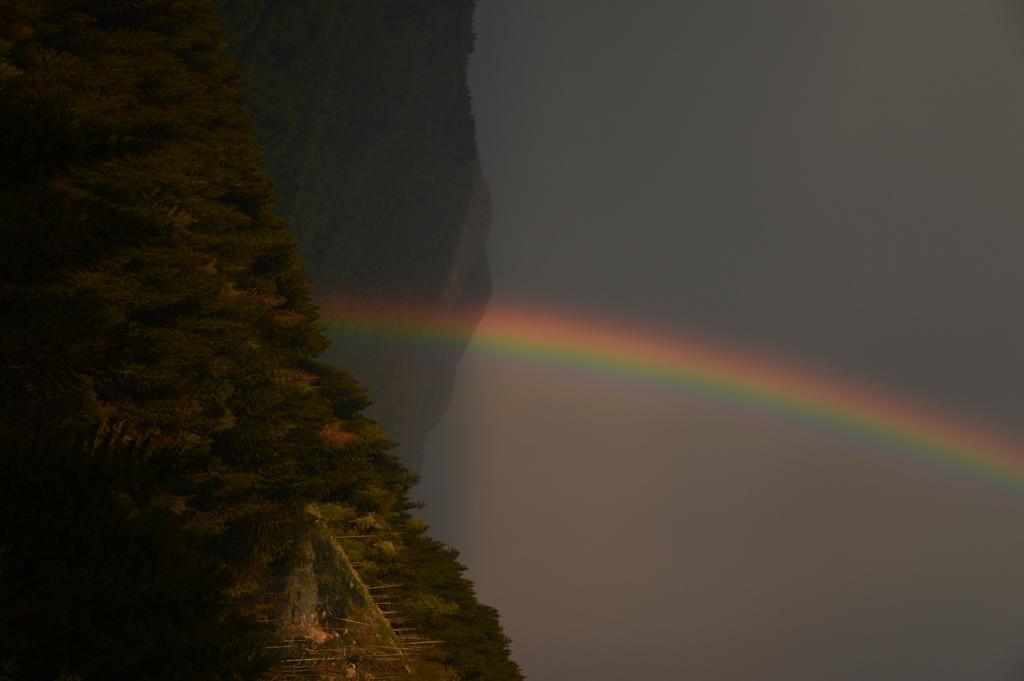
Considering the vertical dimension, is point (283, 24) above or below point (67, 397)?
above

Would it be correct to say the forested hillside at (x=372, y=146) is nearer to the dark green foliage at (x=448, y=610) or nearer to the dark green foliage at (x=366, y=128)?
the dark green foliage at (x=366, y=128)

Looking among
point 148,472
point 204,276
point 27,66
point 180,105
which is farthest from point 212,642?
point 180,105

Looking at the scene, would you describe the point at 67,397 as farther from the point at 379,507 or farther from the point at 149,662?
the point at 379,507

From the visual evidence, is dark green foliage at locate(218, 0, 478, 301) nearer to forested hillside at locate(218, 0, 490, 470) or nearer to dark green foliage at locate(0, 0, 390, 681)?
forested hillside at locate(218, 0, 490, 470)

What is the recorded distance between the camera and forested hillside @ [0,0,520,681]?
5180mm

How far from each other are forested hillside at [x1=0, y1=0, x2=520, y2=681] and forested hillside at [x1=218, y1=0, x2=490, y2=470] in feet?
197

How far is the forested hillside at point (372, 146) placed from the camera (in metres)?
97.6

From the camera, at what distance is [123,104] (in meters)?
23.3

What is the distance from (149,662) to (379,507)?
65.5 ft

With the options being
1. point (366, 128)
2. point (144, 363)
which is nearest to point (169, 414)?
point (144, 363)

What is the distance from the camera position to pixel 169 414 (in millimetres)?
18984

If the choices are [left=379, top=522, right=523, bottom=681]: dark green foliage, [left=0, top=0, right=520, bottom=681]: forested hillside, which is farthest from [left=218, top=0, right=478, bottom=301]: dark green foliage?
[left=379, top=522, right=523, bottom=681]: dark green foliage

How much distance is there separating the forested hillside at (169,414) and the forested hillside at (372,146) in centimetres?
5991

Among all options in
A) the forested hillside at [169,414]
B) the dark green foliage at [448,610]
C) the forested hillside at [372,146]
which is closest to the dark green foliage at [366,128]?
the forested hillside at [372,146]
